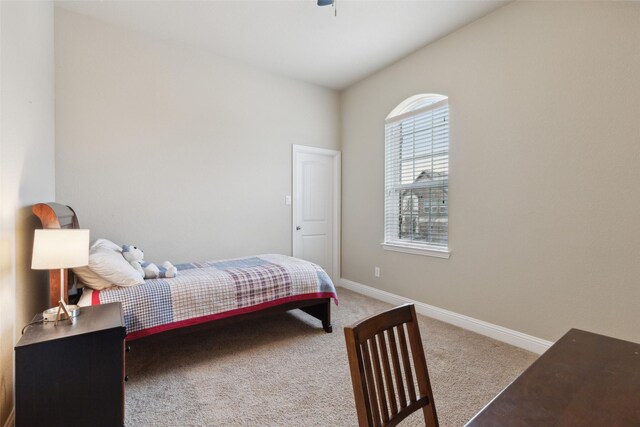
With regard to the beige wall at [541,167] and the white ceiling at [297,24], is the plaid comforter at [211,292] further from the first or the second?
the white ceiling at [297,24]

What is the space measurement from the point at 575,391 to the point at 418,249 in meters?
2.67

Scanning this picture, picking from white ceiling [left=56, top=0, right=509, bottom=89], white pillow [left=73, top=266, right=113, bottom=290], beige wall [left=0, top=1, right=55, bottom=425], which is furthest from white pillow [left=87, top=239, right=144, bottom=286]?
white ceiling [left=56, top=0, right=509, bottom=89]

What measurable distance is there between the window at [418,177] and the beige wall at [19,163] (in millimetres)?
3291

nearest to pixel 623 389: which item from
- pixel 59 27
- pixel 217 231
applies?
pixel 217 231

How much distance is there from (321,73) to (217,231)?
96.3 inches

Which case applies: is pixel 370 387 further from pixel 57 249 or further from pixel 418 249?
pixel 418 249

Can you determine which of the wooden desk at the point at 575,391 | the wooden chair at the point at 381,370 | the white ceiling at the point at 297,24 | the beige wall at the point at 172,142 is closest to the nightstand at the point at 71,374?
the wooden chair at the point at 381,370

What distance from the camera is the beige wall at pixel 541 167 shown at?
82.9 inches

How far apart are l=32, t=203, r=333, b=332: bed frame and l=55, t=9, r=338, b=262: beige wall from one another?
1.84 ft

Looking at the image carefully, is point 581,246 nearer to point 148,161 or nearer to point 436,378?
point 436,378

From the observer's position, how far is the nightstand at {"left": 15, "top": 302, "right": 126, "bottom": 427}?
1.34 meters

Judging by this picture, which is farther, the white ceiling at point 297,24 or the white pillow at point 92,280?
the white ceiling at point 297,24

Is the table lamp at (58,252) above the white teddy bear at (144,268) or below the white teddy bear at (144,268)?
above

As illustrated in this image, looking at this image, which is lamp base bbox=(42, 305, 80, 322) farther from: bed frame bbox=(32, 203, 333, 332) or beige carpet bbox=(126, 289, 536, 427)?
beige carpet bbox=(126, 289, 536, 427)
